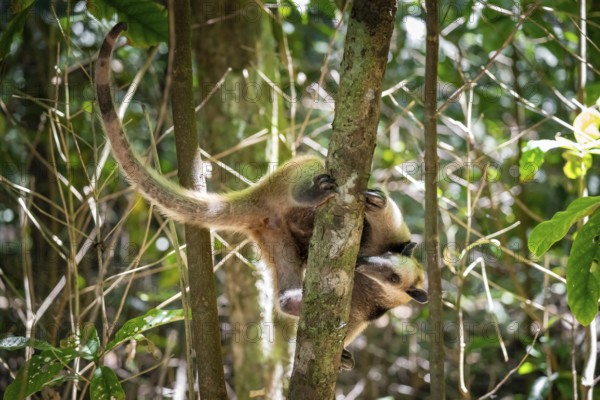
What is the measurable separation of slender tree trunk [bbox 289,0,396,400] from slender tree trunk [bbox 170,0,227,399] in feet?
1.48

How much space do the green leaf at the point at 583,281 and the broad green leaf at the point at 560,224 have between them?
9cm

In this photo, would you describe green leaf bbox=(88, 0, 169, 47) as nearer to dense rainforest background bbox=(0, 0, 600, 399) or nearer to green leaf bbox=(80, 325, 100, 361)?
dense rainforest background bbox=(0, 0, 600, 399)

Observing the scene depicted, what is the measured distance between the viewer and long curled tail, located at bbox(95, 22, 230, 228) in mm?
2383

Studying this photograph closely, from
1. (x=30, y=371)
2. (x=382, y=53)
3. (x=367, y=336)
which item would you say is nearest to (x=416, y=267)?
(x=382, y=53)

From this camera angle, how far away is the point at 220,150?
437 centimetres

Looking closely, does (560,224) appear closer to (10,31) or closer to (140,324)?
(140,324)

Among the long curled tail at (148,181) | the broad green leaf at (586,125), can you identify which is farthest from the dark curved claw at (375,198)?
the broad green leaf at (586,125)

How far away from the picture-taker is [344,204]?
7.37 feet

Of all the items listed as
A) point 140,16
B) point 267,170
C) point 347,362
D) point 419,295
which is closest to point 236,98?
point 267,170

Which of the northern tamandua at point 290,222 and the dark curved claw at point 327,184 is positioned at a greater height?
the dark curved claw at point 327,184

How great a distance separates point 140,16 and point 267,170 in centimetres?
147

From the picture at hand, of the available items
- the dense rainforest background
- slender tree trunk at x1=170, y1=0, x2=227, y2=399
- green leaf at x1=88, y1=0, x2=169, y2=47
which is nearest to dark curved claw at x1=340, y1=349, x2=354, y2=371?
the dense rainforest background

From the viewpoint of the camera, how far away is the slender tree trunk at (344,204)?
2.17 meters

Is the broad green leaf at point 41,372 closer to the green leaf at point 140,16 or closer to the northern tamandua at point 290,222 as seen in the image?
the northern tamandua at point 290,222
